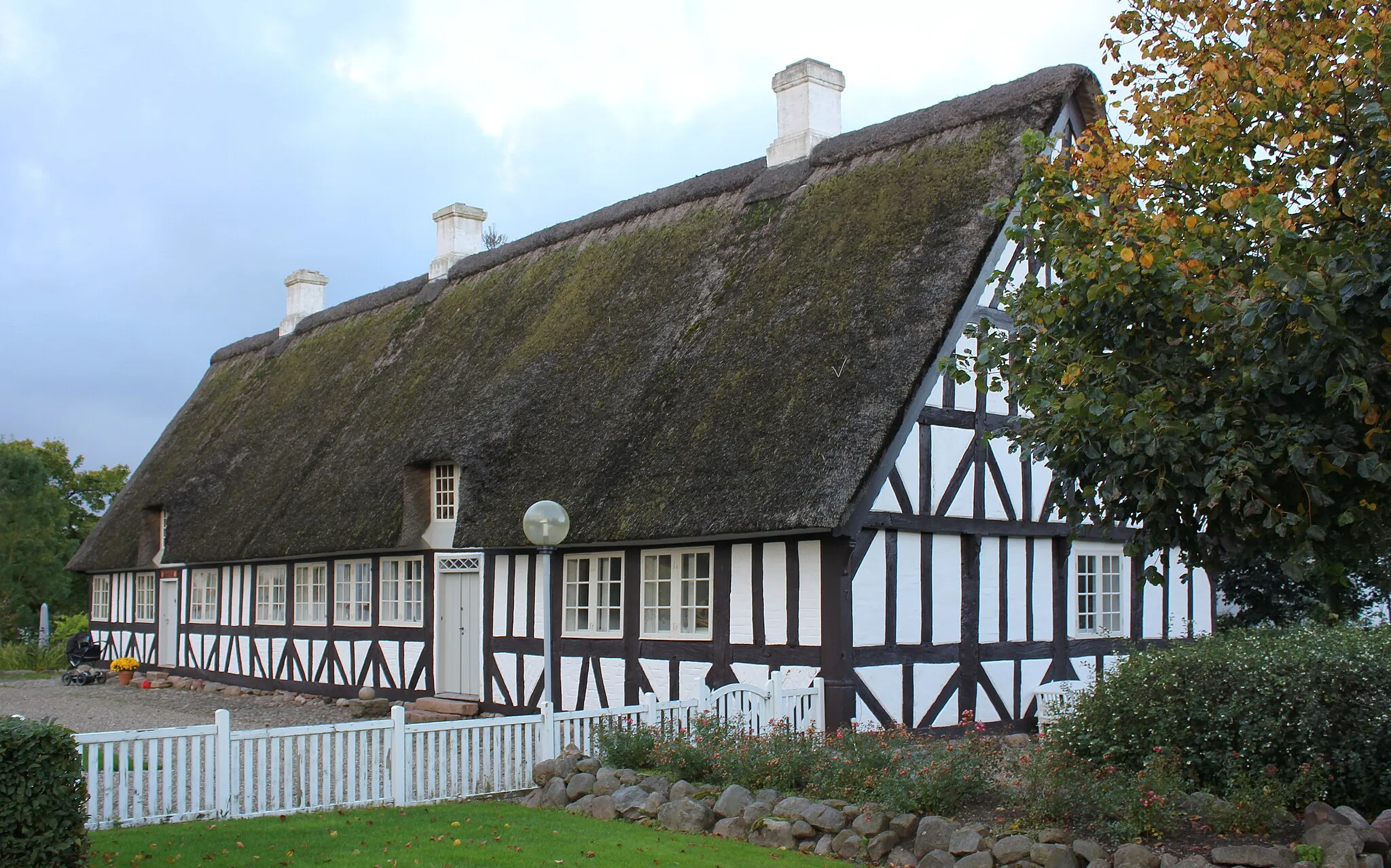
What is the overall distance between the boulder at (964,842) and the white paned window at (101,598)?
25.1 metres

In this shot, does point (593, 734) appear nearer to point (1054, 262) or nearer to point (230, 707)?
point (1054, 262)

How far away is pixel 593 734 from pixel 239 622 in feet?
45.0

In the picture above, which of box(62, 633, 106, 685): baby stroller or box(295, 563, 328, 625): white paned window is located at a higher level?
box(295, 563, 328, 625): white paned window

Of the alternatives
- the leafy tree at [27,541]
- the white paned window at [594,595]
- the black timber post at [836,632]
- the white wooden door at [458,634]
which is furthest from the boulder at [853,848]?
the leafy tree at [27,541]

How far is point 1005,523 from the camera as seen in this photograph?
13.7m

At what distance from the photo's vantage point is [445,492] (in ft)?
56.4

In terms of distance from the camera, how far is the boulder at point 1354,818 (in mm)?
7160

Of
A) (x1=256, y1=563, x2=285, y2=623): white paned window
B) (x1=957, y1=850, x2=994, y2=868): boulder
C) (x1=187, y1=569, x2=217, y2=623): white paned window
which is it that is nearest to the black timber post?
(x1=957, y1=850, x2=994, y2=868): boulder

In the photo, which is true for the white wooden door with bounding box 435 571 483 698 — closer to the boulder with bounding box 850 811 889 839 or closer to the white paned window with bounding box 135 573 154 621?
the boulder with bounding box 850 811 889 839

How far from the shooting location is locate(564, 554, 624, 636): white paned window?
14398 mm

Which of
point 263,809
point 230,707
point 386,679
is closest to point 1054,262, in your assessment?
point 263,809

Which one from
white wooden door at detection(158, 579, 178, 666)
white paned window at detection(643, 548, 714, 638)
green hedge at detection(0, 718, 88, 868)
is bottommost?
white wooden door at detection(158, 579, 178, 666)

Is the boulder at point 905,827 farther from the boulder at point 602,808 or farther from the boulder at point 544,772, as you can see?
the boulder at point 544,772

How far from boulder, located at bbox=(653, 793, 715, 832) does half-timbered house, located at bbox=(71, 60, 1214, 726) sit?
10.6 feet
